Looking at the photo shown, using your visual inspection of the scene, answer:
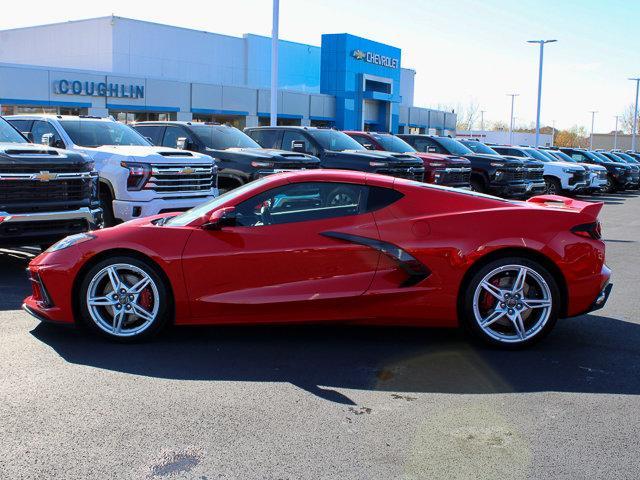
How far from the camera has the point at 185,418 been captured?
14.0 ft

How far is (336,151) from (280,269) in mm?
10194

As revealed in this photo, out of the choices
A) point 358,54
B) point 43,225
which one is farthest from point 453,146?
point 358,54

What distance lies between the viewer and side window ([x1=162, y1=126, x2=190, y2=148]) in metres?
14.2

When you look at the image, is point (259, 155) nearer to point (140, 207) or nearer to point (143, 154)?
point (143, 154)

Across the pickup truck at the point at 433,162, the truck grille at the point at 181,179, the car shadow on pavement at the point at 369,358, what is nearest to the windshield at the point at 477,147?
the pickup truck at the point at 433,162

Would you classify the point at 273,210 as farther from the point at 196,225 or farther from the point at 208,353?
the point at 208,353

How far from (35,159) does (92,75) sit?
1085 inches

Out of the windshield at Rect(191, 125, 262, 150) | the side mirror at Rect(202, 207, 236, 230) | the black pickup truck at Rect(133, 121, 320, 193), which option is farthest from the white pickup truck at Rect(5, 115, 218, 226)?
the side mirror at Rect(202, 207, 236, 230)

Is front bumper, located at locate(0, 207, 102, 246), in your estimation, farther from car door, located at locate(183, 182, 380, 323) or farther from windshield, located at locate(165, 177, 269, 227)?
car door, located at locate(183, 182, 380, 323)

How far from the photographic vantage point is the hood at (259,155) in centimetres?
1306

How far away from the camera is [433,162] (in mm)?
17938

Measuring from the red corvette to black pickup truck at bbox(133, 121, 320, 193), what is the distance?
→ 7155mm

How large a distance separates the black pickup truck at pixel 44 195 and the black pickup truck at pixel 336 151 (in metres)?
6.56

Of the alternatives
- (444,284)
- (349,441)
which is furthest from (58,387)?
(444,284)
